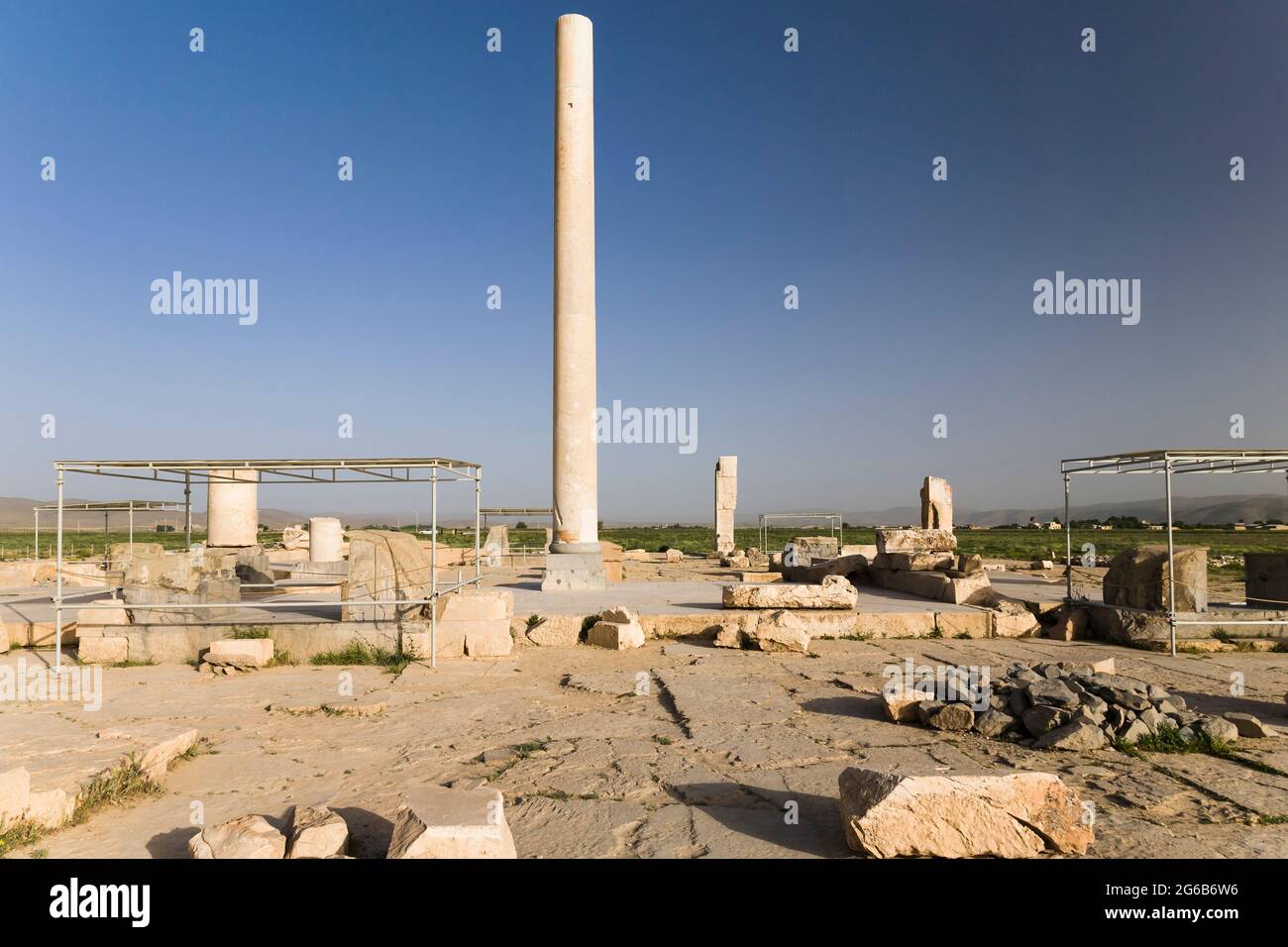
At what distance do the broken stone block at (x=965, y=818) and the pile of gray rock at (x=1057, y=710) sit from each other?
2.06 metres

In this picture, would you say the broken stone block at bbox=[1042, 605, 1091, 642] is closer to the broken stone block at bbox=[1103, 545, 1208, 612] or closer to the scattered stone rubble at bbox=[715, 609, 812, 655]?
the broken stone block at bbox=[1103, 545, 1208, 612]

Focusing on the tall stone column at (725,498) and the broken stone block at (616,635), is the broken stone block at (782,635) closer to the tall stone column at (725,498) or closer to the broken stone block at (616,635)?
the broken stone block at (616,635)

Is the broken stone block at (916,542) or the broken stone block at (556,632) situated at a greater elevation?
the broken stone block at (916,542)

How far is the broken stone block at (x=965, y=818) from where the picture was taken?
3602 mm

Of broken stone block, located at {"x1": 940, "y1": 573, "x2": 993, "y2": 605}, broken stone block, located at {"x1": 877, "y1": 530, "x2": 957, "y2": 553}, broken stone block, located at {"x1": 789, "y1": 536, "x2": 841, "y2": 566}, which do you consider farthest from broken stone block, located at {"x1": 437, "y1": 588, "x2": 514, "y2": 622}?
broken stone block, located at {"x1": 789, "y1": 536, "x2": 841, "y2": 566}

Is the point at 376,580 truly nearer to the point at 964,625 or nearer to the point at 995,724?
→ the point at 995,724

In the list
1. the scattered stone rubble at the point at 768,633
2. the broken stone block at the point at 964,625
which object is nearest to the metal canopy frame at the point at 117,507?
the scattered stone rubble at the point at 768,633

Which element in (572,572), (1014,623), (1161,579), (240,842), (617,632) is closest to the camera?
(240,842)

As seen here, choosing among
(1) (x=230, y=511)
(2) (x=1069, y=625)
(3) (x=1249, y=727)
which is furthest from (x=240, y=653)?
(2) (x=1069, y=625)

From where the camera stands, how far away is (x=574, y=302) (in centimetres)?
1323

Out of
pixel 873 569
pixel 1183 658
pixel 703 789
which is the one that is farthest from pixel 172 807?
pixel 873 569

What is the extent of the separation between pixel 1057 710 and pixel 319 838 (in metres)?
5.40

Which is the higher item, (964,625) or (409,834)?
(409,834)

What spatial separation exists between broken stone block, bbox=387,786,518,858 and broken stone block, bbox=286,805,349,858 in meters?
0.33
